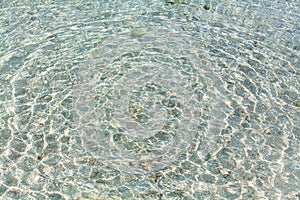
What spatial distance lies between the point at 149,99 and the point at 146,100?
0.10 feet

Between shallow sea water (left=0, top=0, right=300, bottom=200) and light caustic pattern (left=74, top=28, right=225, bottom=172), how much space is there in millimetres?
11

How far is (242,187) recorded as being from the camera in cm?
325

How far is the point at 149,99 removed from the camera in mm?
4020

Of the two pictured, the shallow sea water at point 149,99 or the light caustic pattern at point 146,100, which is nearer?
the shallow sea water at point 149,99

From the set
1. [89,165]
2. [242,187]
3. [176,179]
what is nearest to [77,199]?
[89,165]

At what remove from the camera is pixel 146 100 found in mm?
4008

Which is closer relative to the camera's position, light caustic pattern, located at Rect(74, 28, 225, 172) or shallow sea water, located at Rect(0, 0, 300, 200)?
shallow sea water, located at Rect(0, 0, 300, 200)

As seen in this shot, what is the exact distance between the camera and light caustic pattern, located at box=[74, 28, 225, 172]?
11.8ft

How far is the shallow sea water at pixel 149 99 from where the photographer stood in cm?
331

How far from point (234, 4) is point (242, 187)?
107 inches

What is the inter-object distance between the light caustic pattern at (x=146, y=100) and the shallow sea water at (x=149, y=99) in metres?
0.01

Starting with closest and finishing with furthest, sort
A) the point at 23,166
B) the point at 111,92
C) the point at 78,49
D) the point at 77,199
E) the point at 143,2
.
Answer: the point at 77,199 < the point at 23,166 < the point at 111,92 < the point at 78,49 < the point at 143,2

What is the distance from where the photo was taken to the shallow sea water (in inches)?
130

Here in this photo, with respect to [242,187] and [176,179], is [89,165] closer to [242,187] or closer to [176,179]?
[176,179]
